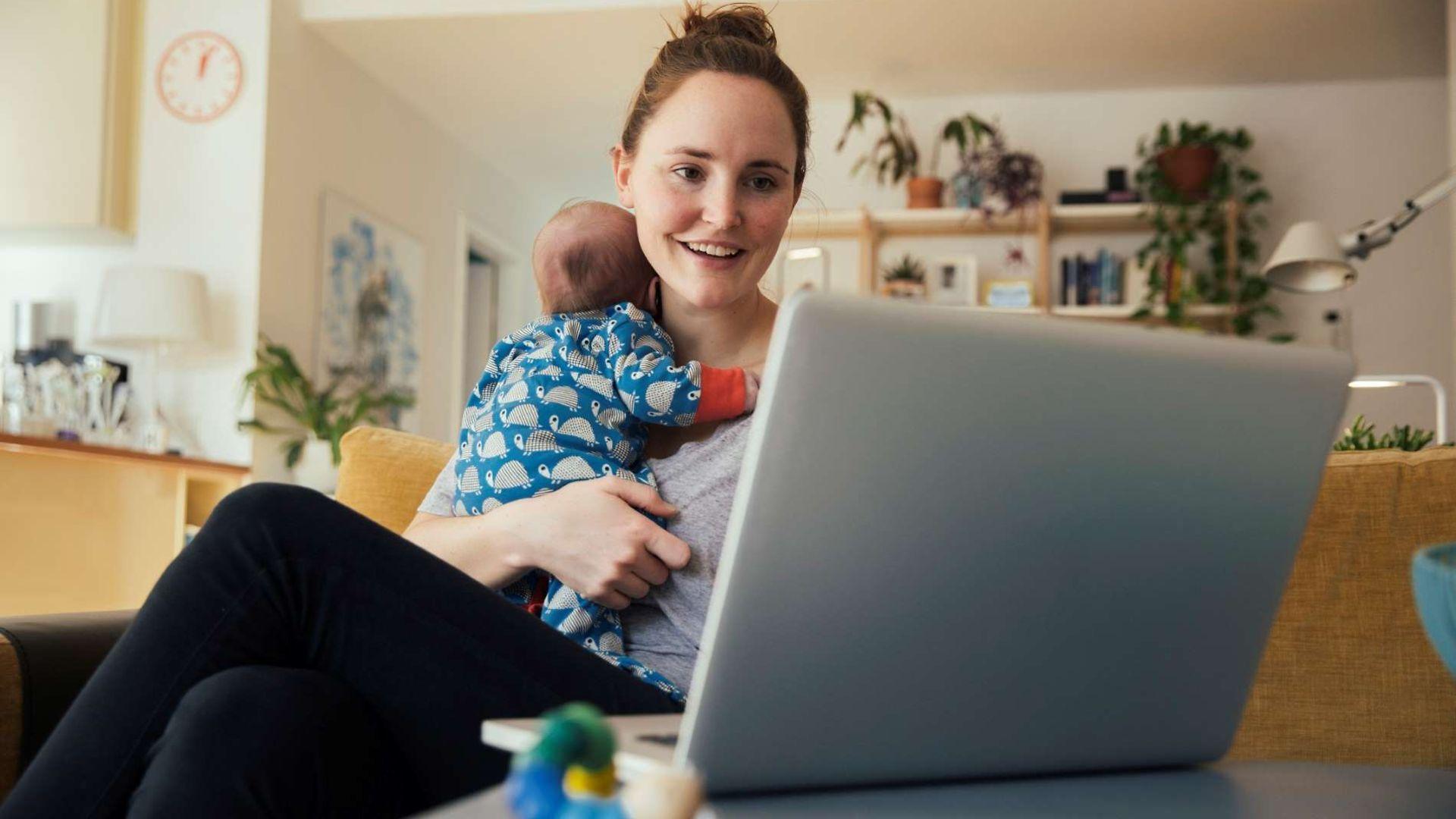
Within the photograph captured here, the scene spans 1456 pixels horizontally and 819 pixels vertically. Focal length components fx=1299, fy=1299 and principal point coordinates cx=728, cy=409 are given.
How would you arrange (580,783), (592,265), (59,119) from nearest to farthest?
(580,783) → (592,265) → (59,119)

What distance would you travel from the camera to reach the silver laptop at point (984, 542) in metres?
0.58

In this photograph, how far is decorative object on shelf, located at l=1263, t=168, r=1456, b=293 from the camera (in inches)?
118

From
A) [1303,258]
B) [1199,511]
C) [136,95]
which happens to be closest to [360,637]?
[1199,511]

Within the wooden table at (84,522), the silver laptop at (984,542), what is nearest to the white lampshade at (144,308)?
the wooden table at (84,522)

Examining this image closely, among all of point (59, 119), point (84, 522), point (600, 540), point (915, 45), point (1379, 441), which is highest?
point (915, 45)

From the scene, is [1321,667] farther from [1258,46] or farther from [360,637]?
[1258,46]

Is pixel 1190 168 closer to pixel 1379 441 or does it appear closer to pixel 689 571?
pixel 1379 441

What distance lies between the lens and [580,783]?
361 mm

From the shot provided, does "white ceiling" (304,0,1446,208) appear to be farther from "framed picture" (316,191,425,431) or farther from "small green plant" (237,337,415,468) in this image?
"small green plant" (237,337,415,468)

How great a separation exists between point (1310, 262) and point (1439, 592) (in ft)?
9.26

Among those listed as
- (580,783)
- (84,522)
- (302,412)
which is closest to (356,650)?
(580,783)

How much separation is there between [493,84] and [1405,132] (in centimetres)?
392

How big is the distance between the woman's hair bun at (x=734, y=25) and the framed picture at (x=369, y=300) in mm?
3872

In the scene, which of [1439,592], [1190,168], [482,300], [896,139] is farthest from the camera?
[482,300]
